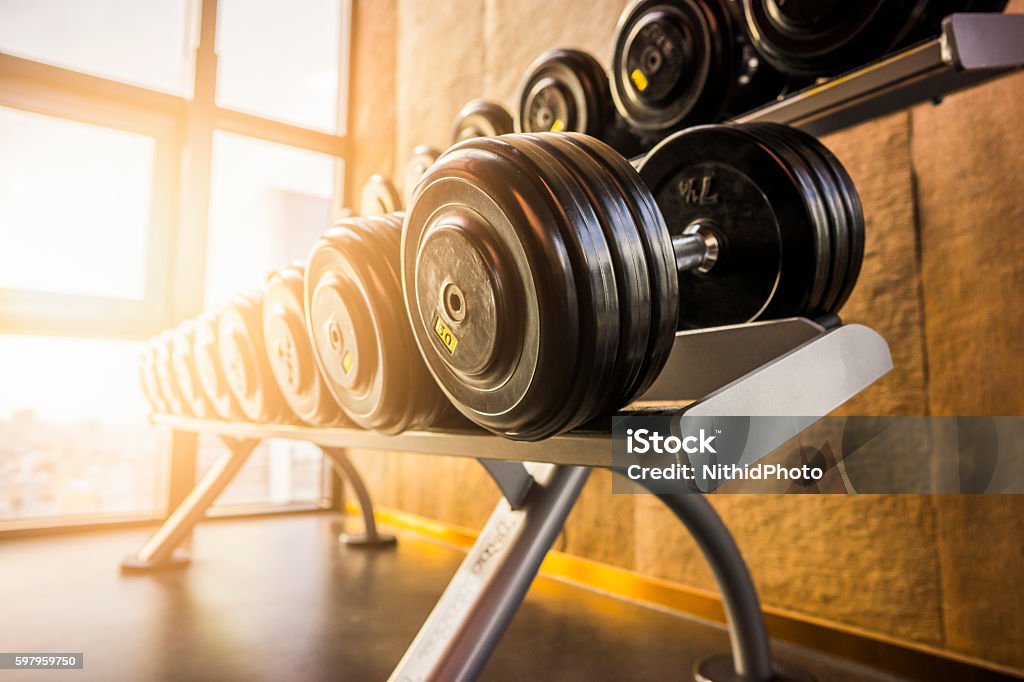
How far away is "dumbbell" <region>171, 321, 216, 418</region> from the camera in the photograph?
7.27 ft

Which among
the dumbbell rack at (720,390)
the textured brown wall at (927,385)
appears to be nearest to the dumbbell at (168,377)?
the dumbbell rack at (720,390)

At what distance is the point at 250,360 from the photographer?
67.4 inches

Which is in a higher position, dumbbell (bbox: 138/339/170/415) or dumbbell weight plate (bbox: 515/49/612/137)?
dumbbell weight plate (bbox: 515/49/612/137)

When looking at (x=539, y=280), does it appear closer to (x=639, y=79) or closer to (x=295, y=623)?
(x=639, y=79)

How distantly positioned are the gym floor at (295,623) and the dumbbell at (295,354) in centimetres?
59

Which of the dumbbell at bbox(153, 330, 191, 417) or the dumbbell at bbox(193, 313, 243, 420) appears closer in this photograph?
the dumbbell at bbox(193, 313, 243, 420)

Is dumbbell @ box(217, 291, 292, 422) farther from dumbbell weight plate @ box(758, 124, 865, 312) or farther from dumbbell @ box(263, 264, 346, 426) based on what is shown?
dumbbell weight plate @ box(758, 124, 865, 312)

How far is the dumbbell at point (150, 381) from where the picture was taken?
8.97ft

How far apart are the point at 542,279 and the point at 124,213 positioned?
3424 millimetres

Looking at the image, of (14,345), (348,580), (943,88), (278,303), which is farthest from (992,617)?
(14,345)

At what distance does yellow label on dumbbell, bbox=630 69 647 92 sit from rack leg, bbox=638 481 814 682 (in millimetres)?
819

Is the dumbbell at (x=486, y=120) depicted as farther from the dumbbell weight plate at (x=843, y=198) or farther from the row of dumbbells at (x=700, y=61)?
the dumbbell weight plate at (x=843, y=198)

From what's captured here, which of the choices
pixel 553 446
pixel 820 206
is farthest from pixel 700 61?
pixel 553 446

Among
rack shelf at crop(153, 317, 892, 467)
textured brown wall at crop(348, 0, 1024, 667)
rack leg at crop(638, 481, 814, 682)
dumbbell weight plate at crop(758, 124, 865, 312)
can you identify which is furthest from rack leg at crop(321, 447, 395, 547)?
dumbbell weight plate at crop(758, 124, 865, 312)
